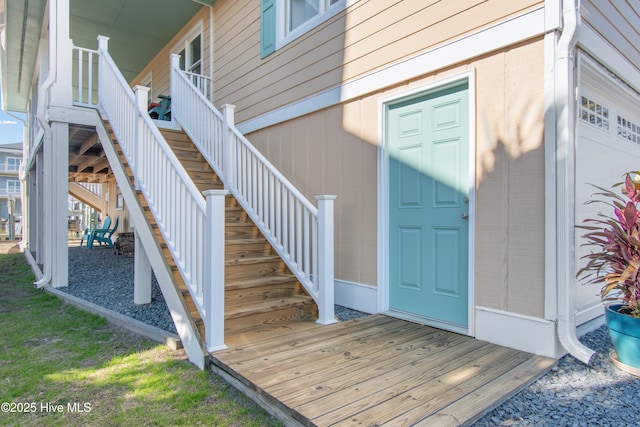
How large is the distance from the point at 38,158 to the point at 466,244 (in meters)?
8.80

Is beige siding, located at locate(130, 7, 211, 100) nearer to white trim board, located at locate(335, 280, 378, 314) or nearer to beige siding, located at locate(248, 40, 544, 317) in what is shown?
beige siding, located at locate(248, 40, 544, 317)

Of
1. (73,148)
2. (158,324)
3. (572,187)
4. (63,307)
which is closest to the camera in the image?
(572,187)

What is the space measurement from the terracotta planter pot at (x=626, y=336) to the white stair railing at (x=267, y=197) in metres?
1.96

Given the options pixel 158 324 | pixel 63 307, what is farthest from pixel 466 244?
pixel 63 307

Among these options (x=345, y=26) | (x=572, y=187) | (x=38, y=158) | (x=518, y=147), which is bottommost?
(x=572, y=187)

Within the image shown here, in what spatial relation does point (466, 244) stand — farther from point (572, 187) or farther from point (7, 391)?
point (7, 391)

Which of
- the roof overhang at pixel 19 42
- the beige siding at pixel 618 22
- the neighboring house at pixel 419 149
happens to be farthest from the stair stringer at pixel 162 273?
the roof overhang at pixel 19 42

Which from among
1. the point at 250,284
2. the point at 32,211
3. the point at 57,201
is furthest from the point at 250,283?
the point at 32,211

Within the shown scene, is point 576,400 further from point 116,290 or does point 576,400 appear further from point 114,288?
point 114,288

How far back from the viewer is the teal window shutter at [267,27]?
5074 mm

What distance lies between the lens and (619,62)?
10.6 ft

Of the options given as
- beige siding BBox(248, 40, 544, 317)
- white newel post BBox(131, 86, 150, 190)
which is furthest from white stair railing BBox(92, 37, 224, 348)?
beige siding BBox(248, 40, 544, 317)

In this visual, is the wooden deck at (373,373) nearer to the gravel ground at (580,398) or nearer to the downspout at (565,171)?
the gravel ground at (580,398)

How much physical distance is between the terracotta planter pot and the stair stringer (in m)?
2.68
